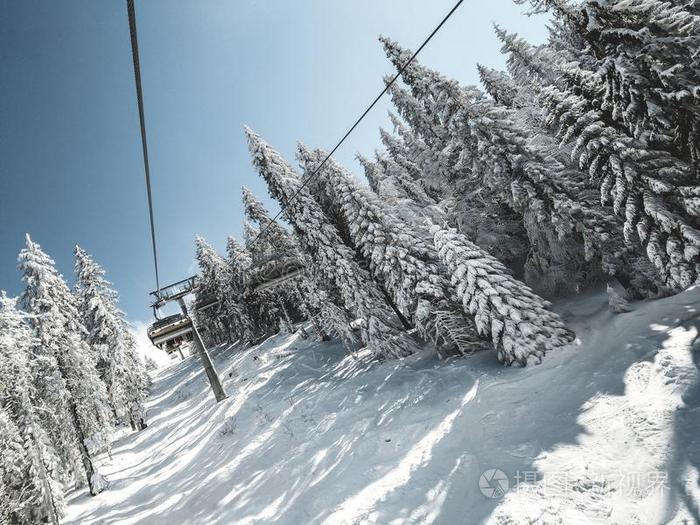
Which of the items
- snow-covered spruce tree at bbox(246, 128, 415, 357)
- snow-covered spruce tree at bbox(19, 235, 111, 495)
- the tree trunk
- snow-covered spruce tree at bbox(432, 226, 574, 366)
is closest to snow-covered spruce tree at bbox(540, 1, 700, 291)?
snow-covered spruce tree at bbox(432, 226, 574, 366)

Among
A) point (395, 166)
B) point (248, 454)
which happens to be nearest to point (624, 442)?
point (248, 454)

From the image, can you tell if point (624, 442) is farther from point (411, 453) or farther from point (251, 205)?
point (251, 205)

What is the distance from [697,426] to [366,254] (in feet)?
44.0

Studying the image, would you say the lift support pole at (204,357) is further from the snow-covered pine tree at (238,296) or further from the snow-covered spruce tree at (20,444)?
the snow-covered pine tree at (238,296)

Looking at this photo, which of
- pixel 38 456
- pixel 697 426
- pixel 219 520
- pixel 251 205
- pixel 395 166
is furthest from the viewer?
pixel 395 166

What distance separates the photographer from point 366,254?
1767 cm

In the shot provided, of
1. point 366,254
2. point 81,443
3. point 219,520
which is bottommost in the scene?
point 219,520

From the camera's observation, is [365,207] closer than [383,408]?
No

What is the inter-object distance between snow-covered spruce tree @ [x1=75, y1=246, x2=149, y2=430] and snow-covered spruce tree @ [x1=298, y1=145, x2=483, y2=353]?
20.9m

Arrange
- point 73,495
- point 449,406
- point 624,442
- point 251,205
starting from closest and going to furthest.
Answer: point 624,442 → point 449,406 → point 73,495 → point 251,205

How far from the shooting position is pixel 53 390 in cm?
1694

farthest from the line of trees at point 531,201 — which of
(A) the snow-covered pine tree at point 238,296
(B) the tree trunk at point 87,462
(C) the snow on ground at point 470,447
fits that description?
(A) the snow-covered pine tree at point 238,296

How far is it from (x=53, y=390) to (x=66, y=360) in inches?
62.9

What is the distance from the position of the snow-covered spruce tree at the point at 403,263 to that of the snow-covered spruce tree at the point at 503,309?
6.90 feet
